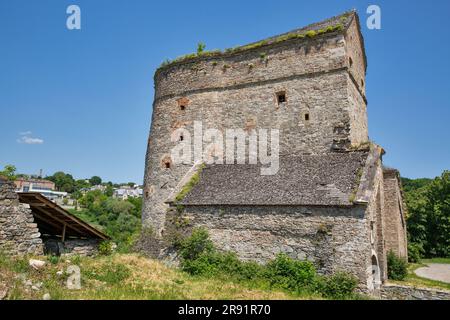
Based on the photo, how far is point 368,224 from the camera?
1219 centimetres

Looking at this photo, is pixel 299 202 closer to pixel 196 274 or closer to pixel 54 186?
pixel 196 274

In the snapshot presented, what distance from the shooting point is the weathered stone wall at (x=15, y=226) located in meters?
10.7

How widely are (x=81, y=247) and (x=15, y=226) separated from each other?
3336 mm

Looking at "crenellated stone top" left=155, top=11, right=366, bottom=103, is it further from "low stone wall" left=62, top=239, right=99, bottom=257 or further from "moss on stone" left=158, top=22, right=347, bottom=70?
"low stone wall" left=62, top=239, right=99, bottom=257

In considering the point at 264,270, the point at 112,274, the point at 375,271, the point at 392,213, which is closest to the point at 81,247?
the point at 112,274

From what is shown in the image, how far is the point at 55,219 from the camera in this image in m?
13.1

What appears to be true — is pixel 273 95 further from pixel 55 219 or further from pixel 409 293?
pixel 55 219

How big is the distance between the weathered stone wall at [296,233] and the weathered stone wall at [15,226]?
6101 millimetres

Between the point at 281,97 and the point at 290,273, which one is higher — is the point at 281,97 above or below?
above

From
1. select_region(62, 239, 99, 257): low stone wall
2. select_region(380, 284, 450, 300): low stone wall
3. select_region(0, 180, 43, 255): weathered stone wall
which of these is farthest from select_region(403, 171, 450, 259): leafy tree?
select_region(0, 180, 43, 255): weathered stone wall

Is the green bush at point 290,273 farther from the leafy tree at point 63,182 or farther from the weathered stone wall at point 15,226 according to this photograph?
the leafy tree at point 63,182

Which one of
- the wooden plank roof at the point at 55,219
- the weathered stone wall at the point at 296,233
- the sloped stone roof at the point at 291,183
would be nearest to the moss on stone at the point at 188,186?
the sloped stone roof at the point at 291,183

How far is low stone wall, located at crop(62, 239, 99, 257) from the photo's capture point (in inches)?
531

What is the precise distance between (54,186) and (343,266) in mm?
137477
